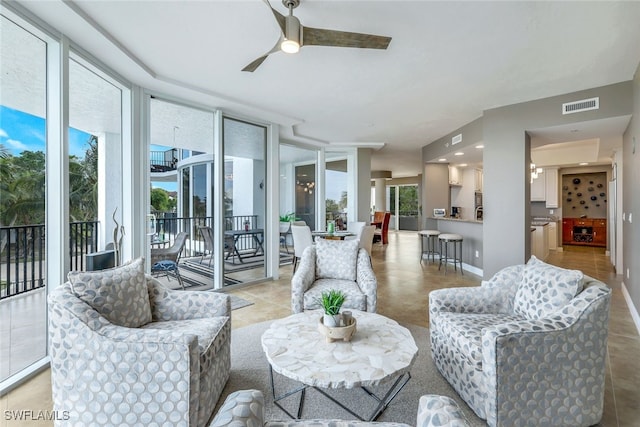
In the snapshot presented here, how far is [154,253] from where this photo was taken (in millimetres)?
4219

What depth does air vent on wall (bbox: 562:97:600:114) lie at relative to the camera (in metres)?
3.70

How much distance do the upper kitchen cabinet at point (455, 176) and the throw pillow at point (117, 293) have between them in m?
7.52

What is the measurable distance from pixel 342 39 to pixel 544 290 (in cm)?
224

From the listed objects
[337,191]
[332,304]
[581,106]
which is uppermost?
[581,106]

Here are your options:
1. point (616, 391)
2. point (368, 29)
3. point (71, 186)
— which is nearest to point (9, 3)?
point (71, 186)

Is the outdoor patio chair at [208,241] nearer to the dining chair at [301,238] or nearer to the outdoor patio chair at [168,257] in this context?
the outdoor patio chair at [168,257]

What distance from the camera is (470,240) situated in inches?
227

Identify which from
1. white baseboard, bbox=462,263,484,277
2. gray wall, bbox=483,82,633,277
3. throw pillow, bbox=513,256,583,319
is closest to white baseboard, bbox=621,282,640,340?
gray wall, bbox=483,82,633,277

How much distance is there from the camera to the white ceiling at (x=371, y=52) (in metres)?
2.22

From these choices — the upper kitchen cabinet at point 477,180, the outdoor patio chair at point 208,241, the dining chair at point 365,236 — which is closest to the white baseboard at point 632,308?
the dining chair at point 365,236

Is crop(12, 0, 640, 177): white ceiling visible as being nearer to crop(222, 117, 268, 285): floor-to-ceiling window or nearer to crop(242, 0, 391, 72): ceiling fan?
crop(242, 0, 391, 72): ceiling fan

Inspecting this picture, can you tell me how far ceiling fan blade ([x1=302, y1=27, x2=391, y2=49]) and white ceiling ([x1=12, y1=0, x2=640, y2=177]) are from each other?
23 centimetres

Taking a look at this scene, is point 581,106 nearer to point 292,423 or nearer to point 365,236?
point 365,236

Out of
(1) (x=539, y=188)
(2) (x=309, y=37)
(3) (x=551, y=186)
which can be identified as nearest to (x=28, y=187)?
(2) (x=309, y=37)
